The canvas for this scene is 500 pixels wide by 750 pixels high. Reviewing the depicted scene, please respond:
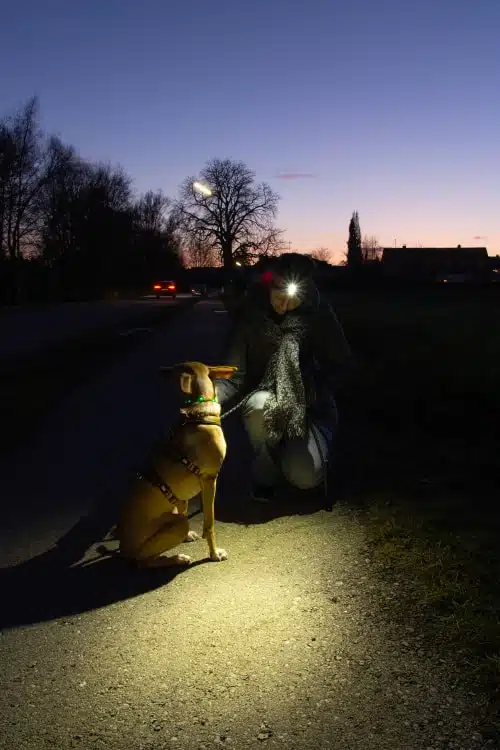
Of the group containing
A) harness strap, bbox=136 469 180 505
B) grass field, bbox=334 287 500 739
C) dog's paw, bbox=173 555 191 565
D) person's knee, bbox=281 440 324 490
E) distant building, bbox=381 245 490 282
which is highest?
distant building, bbox=381 245 490 282

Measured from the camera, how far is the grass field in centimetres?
343

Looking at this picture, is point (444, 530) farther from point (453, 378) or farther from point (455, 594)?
point (453, 378)

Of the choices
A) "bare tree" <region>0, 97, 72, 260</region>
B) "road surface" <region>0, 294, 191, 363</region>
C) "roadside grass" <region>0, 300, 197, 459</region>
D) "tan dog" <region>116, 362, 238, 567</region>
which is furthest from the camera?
"bare tree" <region>0, 97, 72, 260</region>

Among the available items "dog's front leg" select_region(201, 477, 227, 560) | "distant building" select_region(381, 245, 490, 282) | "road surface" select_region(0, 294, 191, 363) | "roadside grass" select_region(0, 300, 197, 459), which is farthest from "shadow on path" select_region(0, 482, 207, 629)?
"distant building" select_region(381, 245, 490, 282)

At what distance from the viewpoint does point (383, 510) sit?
5191 mm

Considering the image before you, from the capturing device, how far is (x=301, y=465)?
522 centimetres

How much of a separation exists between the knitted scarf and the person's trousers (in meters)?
0.06

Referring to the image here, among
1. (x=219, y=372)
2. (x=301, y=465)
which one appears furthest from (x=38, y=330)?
(x=219, y=372)

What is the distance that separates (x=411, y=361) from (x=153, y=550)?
37.5ft

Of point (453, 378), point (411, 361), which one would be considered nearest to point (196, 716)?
point (453, 378)

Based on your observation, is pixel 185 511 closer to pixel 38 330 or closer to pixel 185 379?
pixel 185 379

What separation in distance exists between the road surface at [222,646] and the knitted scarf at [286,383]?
643 millimetres

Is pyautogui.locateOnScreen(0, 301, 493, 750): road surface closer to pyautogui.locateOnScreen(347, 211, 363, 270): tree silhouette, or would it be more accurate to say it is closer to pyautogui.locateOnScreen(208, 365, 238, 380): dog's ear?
pyautogui.locateOnScreen(208, 365, 238, 380): dog's ear

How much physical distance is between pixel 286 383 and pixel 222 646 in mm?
2326
